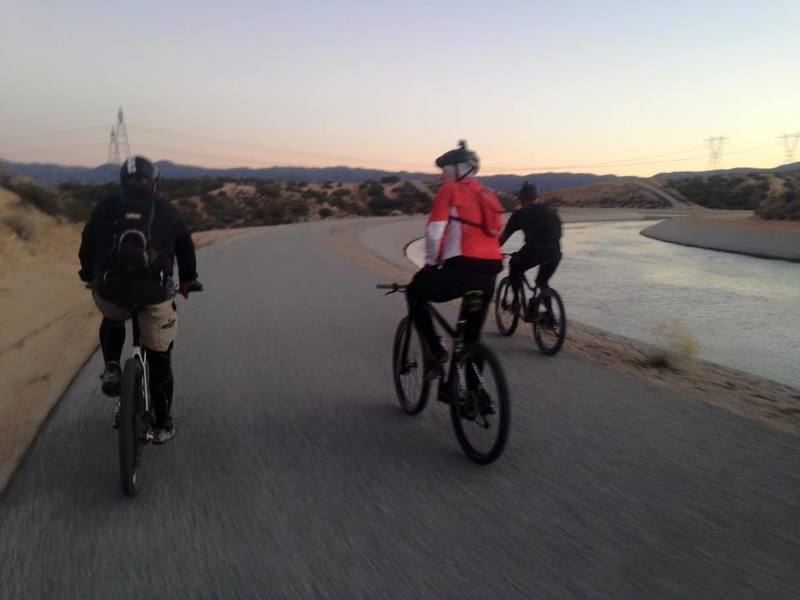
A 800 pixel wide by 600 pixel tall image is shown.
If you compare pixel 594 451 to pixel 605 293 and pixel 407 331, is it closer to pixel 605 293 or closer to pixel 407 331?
pixel 407 331

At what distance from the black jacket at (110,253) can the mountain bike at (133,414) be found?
5.8 inches

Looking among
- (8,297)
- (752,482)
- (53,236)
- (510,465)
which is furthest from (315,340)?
(53,236)

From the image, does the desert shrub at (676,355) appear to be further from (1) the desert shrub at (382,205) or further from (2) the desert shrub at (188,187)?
(1) the desert shrub at (382,205)

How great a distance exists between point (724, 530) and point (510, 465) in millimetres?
1371

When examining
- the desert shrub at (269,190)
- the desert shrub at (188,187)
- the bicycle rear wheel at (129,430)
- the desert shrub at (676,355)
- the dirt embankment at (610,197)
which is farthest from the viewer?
the dirt embankment at (610,197)

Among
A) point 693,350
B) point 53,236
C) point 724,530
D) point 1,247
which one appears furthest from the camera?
point 53,236

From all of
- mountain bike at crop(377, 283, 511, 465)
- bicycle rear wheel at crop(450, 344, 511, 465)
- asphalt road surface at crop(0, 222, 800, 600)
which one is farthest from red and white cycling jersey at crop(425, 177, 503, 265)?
asphalt road surface at crop(0, 222, 800, 600)

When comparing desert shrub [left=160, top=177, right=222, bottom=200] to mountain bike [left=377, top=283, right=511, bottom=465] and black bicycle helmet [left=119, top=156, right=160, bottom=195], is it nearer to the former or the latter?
black bicycle helmet [left=119, top=156, right=160, bottom=195]

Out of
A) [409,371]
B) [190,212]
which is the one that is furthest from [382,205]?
[409,371]

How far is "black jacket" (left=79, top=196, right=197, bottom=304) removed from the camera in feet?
14.6

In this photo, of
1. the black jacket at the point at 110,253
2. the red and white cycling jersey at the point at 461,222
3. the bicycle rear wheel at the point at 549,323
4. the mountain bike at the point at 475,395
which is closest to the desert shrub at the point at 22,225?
the bicycle rear wheel at the point at 549,323

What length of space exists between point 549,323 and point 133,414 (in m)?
5.35

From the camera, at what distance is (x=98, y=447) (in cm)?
517

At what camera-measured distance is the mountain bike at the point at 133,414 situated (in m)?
4.17
